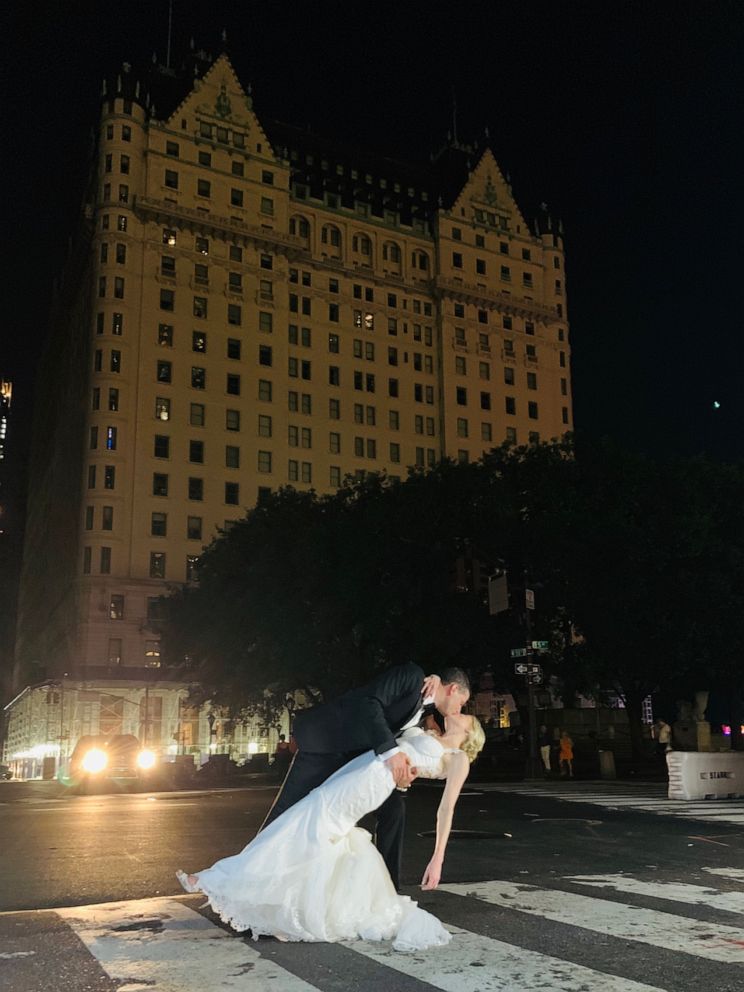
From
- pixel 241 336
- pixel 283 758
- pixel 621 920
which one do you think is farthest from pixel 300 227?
pixel 621 920

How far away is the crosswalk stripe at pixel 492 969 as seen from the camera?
4559 mm

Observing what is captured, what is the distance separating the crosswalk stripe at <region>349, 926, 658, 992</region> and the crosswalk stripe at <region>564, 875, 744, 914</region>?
2.22 meters

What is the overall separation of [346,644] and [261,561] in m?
5.90

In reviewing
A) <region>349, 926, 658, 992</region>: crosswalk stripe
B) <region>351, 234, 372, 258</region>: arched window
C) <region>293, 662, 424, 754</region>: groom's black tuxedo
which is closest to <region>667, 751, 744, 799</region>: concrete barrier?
<region>293, 662, 424, 754</region>: groom's black tuxedo

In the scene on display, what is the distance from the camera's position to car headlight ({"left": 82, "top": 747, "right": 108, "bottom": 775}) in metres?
33.1

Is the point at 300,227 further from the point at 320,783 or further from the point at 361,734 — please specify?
the point at 361,734

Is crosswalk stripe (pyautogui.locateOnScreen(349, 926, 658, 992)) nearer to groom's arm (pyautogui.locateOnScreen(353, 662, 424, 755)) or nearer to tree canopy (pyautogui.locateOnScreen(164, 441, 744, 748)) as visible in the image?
groom's arm (pyautogui.locateOnScreen(353, 662, 424, 755))

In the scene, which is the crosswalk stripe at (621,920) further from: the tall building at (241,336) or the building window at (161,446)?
the building window at (161,446)

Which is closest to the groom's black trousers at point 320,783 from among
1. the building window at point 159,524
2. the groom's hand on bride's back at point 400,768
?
the groom's hand on bride's back at point 400,768

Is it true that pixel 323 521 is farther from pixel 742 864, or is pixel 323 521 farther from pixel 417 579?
pixel 742 864

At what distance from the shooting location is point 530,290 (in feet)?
327

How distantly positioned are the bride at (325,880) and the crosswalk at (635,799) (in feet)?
33.7

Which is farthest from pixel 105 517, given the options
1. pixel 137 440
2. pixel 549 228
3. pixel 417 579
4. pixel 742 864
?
pixel 742 864

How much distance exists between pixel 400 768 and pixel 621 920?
1973 mm
